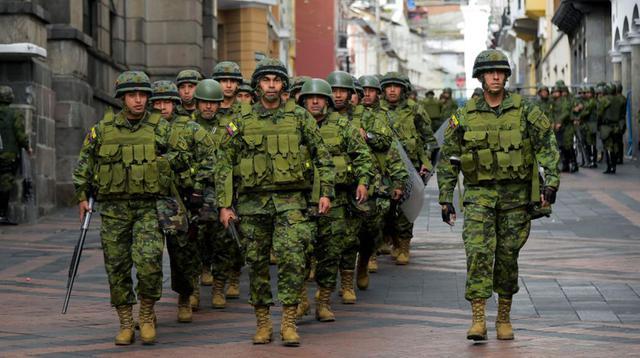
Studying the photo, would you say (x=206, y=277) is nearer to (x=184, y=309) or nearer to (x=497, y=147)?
(x=184, y=309)

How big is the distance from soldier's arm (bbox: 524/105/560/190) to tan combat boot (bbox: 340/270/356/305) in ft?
8.71

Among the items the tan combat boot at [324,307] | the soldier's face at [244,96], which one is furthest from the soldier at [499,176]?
the soldier's face at [244,96]

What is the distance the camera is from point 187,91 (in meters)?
13.5

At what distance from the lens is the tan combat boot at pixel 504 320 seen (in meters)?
9.80

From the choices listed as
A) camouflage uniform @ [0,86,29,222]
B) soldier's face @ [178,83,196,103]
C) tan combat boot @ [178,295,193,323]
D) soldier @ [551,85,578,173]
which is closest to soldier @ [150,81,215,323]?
tan combat boot @ [178,295,193,323]

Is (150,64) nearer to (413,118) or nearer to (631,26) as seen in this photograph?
(631,26)

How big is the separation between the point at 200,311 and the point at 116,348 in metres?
2.02

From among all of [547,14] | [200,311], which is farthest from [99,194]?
[547,14]

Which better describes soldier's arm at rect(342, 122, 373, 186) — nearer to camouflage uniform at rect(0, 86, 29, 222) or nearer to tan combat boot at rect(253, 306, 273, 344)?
tan combat boot at rect(253, 306, 273, 344)

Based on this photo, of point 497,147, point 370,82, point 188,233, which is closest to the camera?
point 497,147

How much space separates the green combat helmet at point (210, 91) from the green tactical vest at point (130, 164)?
2.57 m

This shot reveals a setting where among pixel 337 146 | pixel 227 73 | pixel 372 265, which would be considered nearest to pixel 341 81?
pixel 337 146

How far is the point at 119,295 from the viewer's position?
9961 millimetres

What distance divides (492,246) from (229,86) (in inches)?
181
